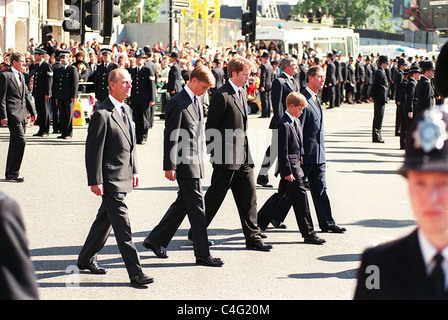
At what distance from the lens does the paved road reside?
6.71 meters

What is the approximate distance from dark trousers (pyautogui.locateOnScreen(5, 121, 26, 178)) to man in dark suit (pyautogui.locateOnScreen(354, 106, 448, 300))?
10319 millimetres

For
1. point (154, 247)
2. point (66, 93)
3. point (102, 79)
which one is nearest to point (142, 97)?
point (102, 79)

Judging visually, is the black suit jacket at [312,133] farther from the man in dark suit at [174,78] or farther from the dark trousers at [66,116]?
the man in dark suit at [174,78]

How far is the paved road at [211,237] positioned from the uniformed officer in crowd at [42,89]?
2783 mm

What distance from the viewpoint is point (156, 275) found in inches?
282

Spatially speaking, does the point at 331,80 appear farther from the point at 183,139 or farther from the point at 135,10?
the point at 135,10

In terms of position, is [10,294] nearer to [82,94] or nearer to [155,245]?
[155,245]

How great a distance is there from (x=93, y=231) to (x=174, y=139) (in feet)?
3.55

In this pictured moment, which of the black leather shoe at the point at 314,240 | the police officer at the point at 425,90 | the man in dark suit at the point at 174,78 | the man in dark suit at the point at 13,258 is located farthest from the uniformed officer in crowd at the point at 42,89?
the man in dark suit at the point at 13,258

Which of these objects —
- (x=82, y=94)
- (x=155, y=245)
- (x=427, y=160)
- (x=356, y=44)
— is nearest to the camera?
(x=427, y=160)

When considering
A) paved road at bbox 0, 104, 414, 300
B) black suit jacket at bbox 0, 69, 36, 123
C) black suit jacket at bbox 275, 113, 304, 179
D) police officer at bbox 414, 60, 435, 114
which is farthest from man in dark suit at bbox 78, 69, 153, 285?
police officer at bbox 414, 60, 435, 114

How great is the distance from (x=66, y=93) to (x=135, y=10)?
303 ft

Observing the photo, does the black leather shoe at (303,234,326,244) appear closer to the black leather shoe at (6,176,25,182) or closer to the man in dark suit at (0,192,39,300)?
the black leather shoe at (6,176,25,182)
